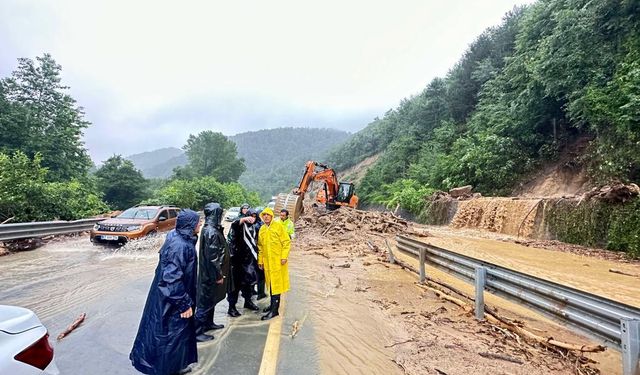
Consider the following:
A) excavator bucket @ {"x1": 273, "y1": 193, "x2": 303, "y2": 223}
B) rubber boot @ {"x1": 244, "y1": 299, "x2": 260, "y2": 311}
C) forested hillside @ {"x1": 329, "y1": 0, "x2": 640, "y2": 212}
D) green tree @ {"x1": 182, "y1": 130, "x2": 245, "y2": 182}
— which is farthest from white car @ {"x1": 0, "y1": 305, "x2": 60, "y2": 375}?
green tree @ {"x1": 182, "y1": 130, "x2": 245, "y2": 182}

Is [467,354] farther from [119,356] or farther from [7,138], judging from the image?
[7,138]

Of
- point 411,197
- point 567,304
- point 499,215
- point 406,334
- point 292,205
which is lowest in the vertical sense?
point 406,334

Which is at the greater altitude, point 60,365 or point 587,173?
point 587,173

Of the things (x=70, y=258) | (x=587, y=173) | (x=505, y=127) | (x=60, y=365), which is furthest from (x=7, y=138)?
(x=587, y=173)

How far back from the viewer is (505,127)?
82.8 ft

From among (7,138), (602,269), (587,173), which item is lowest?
(602,269)

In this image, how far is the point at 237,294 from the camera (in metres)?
5.69

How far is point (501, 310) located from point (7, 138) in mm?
36997

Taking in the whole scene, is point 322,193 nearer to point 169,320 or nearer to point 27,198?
point 27,198

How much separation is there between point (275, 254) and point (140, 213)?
10.5m

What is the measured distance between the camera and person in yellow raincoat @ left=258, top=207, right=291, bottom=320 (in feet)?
17.4

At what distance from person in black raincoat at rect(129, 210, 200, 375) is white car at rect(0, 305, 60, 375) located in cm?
116

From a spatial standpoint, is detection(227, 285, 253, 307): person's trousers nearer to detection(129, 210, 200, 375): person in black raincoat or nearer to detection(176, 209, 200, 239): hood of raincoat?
detection(129, 210, 200, 375): person in black raincoat

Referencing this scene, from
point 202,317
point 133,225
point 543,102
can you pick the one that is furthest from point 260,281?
point 543,102
